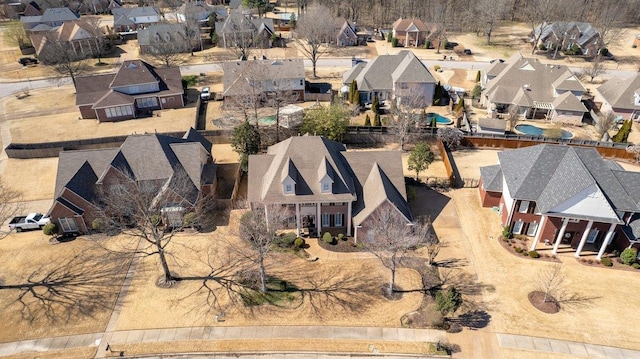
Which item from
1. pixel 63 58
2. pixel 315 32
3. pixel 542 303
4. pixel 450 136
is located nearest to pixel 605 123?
pixel 450 136

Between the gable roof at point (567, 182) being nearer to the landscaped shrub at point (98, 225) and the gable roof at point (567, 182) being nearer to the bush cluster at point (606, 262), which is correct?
the bush cluster at point (606, 262)

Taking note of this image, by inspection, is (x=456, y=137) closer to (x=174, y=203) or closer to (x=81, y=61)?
(x=174, y=203)

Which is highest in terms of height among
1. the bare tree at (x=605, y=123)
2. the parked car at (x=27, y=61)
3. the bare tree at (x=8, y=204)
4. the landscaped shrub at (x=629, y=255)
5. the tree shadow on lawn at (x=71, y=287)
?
the bare tree at (x=605, y=123)

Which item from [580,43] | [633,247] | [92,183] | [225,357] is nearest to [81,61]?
[92,183]

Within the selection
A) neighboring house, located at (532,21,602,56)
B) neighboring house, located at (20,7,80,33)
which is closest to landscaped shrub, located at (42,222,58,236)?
neighboring house, located at (20,7,80,33)

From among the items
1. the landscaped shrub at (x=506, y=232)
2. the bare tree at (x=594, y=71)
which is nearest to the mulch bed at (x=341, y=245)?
the landscaped shrub at (x=506, y=232)

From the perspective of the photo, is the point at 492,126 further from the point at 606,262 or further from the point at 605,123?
the point at 606,262
